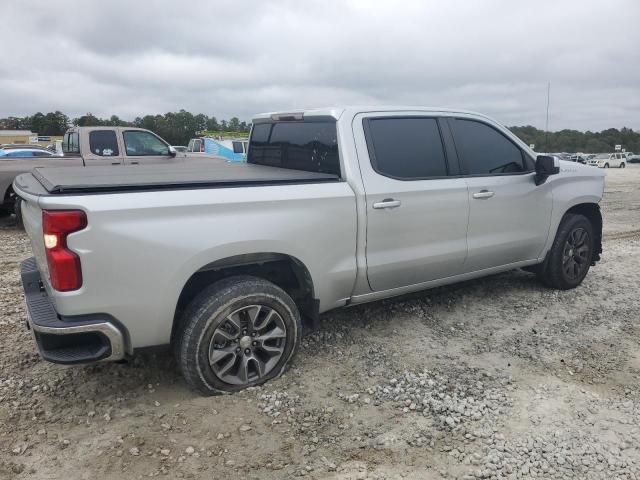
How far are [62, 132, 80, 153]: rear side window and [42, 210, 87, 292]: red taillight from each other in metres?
8.10

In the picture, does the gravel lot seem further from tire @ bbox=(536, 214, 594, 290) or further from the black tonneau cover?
the black tonneau cover

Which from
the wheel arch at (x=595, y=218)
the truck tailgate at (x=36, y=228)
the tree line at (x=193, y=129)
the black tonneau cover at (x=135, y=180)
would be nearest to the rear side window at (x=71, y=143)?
the black tonneau cover at (x=135, y=180)

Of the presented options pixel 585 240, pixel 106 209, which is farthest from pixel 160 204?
pixel 585 240

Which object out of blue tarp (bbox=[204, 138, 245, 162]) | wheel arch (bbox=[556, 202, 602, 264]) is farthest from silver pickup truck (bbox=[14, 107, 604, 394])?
blue tarp (bbox=[204, 138, 245, 162])

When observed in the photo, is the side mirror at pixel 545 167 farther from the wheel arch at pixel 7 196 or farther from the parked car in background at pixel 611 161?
the parked car in background at pixel 611 161

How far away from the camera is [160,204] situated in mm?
2891

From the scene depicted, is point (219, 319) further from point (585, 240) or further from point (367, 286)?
point (585, 240)

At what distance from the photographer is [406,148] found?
4047mm

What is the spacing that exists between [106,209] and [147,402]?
129 centimetres

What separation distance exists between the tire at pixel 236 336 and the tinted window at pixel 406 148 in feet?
4.16

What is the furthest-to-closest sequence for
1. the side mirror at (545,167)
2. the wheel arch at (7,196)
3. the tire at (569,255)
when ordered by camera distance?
the wheel arch at (7,196), the tire at (569,255), the side mirror at (545,167)

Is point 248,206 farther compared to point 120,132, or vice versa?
point 120,132

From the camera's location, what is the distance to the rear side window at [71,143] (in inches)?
395

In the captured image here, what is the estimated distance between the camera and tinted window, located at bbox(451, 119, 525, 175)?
4398 millimetres
